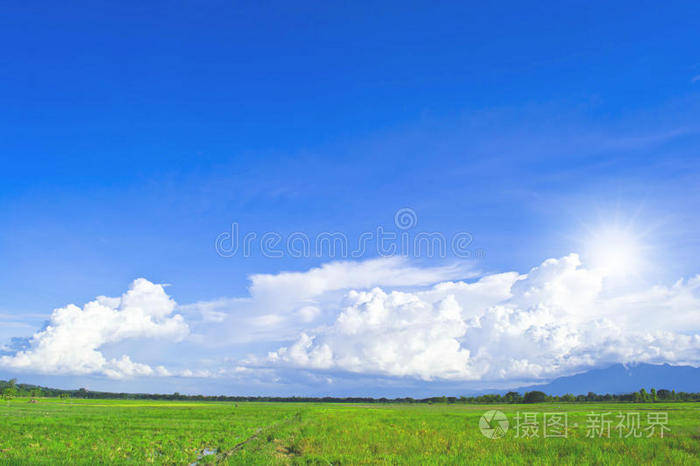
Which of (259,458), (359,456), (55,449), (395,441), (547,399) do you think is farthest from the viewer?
(547,399)

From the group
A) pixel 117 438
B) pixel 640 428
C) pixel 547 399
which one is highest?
pixel 640 428

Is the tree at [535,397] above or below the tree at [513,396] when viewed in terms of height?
above

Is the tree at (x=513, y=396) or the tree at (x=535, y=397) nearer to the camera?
the tree at (x=535, y=397)

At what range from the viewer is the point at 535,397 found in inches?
5915

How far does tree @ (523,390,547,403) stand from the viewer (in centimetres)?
14859

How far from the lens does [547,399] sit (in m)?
152

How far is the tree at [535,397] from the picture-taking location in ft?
487

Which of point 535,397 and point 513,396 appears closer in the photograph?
point 535,397

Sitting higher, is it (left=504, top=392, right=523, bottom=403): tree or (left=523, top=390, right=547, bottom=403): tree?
(left=523, top=390, right=547, bottom=403): tree

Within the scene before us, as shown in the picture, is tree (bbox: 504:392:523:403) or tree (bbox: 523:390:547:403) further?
tree (bbox: 504:392:523:403)

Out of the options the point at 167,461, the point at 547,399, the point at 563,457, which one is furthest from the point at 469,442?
the point at 547,399

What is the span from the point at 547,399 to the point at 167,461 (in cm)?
15838

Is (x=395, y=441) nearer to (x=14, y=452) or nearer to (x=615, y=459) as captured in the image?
(x=615, y=459)

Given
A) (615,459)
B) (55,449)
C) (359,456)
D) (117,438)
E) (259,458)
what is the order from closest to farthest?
(615,459), (359,456), (259,458), (55,449), (117,438)
